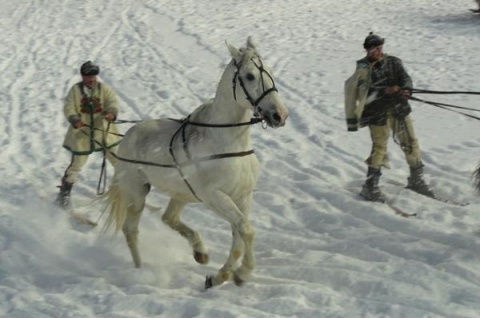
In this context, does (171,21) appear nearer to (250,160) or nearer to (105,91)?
(105,91)

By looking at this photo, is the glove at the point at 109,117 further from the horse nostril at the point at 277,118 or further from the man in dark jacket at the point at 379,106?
the horse nostril at the point at 277,118

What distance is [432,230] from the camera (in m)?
6.98

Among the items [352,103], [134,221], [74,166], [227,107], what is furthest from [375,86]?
[74,166]

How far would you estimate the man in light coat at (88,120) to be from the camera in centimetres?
797

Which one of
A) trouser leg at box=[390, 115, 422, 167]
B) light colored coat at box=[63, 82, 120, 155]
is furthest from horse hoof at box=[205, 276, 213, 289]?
trouser leg at box=[390, 115, 422, 167]

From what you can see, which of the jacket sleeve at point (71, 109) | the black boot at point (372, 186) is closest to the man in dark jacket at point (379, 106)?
the black boot at point (372, 186)

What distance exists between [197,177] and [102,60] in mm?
10747

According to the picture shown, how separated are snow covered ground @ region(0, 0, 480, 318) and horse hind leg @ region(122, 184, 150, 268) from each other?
14 cm

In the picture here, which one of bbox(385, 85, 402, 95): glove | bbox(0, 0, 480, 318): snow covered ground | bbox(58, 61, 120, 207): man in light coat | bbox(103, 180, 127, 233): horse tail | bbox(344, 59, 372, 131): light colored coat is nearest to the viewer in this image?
bbox(0, 0, 480, 318): snow covered ground

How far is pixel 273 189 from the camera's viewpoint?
28.6ft

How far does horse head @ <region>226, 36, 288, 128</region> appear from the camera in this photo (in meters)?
5.25

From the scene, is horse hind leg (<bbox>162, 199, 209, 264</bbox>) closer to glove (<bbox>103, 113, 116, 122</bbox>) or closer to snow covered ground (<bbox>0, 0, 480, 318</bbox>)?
snow covered ground (<bbox>0, 0, 480, 318</bbox>)

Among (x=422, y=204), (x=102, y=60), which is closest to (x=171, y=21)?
(x=102, y=60)

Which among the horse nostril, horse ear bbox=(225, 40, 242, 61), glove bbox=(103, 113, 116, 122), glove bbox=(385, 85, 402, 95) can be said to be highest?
horse ear bbox=(225, 40, 242, 61)
